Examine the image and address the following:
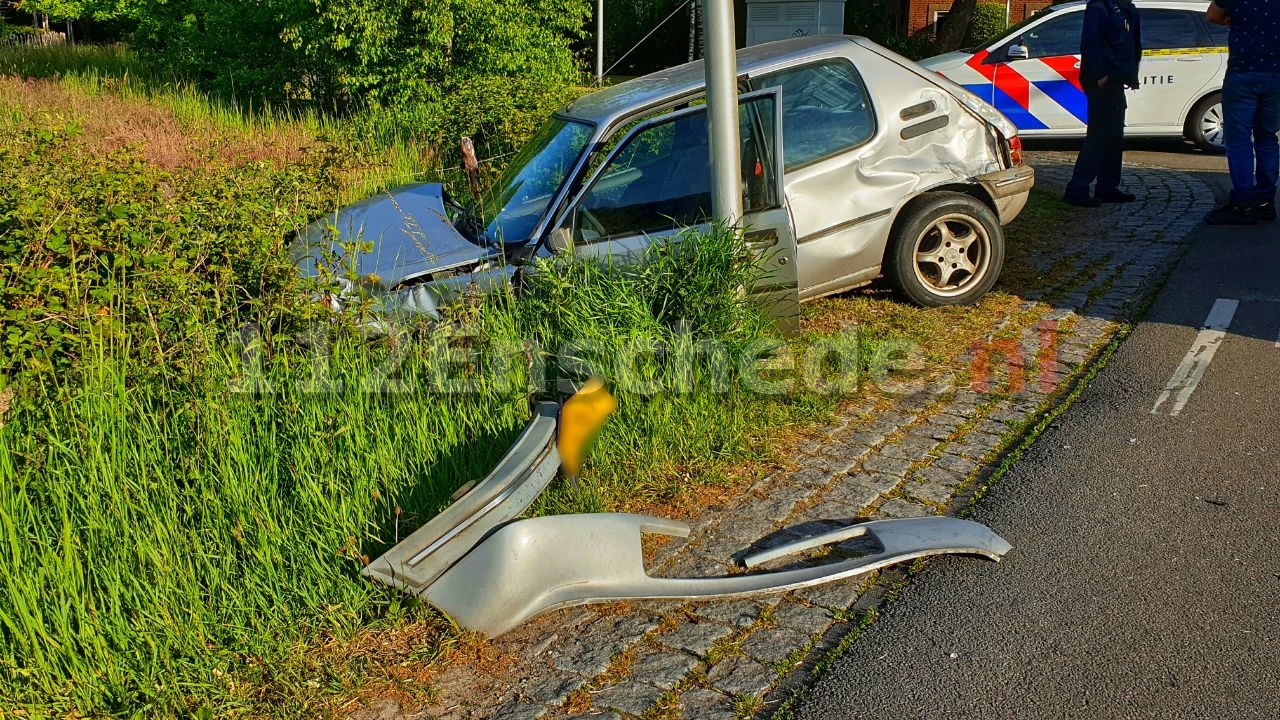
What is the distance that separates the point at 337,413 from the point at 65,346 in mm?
1246

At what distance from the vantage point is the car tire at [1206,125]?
1381 cm

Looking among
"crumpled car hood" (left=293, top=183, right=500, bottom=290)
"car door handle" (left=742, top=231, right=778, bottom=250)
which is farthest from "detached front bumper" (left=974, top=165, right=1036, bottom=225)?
"crumpled car hood" (left=293, top=183, right=500, bottom=290)

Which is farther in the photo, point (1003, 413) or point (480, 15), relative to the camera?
point (480, 15)

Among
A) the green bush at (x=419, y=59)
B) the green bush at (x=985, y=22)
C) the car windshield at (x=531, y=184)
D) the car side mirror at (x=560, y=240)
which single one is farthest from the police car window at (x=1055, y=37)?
the green bush at (x=985, y=22)

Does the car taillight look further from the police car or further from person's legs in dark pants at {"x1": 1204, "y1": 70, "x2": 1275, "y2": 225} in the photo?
the police car

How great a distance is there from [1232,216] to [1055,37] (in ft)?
15.1

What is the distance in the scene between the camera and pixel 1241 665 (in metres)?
3.63

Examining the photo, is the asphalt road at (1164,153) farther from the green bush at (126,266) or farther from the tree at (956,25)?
the green bush at (126,266)

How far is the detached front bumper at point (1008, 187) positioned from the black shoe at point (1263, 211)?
315 cm

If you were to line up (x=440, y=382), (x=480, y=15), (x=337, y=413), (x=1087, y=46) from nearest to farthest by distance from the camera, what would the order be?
(x=337, y=413), (x=440, y=382), (x=1087, y=46), (x=480, y=15)

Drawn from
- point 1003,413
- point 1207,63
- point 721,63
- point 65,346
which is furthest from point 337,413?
point 1207,63

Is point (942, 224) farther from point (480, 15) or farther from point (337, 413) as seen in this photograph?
point (480, 15)

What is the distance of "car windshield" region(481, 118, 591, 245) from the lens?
21.1 ft

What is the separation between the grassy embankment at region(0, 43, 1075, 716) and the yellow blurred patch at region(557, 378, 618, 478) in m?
0.15
